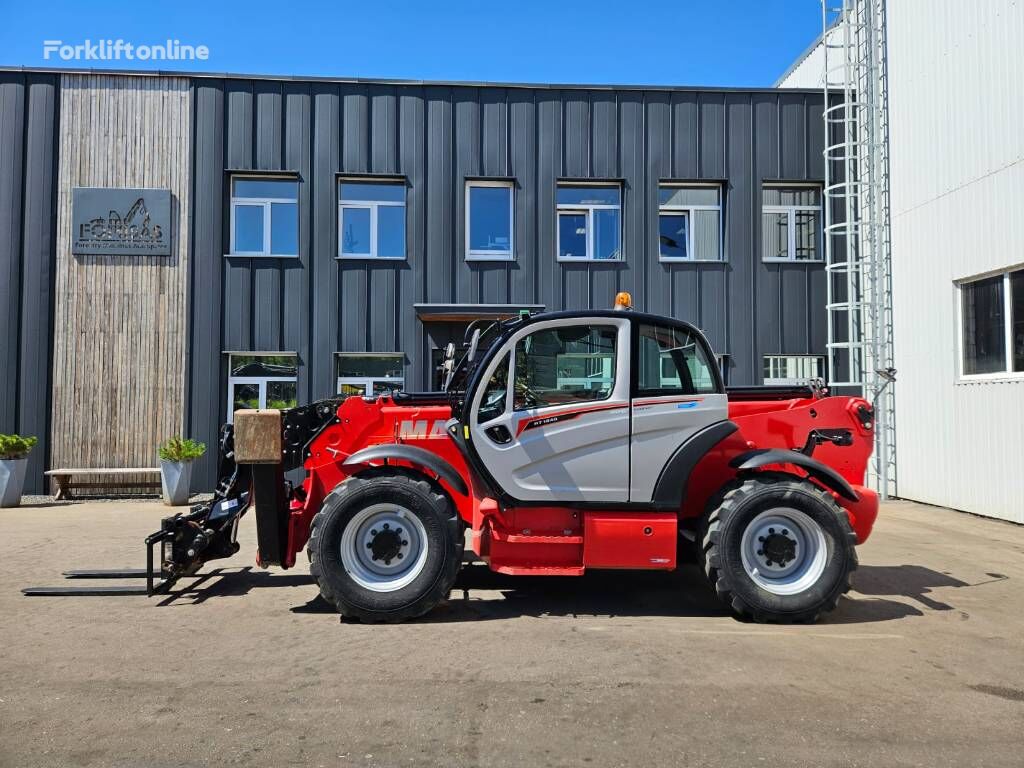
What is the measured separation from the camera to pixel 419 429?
5.64 m

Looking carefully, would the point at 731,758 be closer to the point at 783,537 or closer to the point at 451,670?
the point at 451,670

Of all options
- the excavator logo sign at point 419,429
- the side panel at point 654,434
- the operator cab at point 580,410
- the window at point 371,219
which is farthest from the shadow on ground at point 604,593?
the window at point 371,219

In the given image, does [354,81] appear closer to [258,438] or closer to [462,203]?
[462,203]

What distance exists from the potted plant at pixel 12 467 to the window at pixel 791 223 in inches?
551

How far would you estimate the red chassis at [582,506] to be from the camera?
17.2 ft

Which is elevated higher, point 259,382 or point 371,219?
point 371,219

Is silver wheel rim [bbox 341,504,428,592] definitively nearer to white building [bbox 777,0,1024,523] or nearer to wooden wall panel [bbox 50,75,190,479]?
white building [bbox 777,0,1024,523]

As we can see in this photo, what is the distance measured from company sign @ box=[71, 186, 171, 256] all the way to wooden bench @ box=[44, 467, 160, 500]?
156 inches

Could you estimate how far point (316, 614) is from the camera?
5402 millimetres

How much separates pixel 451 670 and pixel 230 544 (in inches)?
110

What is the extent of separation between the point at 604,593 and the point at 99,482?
10.6m

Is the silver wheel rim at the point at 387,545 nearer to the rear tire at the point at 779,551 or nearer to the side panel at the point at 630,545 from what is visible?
the side panel at the point at 630,545

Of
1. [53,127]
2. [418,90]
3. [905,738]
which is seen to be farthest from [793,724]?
[53,127]

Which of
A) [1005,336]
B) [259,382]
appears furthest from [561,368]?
[259,382]
